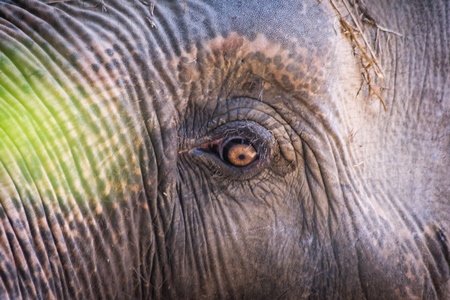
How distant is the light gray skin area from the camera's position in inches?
127

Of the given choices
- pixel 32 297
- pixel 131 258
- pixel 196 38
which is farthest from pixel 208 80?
pixel 32 297

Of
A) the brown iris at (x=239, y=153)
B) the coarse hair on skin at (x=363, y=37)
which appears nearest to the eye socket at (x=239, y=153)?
the brown iris at (x=239, y=153)

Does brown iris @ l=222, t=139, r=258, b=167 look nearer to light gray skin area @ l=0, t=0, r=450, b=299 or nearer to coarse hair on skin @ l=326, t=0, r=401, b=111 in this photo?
light gray skin area @ l=0, t=0, r=450, b=299

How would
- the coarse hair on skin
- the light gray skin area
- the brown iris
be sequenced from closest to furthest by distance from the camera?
the light gray skin area < the brown iris < the coarse hair on skin

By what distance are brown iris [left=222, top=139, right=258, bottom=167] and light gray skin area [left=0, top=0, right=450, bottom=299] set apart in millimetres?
25

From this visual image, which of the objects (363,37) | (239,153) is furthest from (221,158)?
(363,37)

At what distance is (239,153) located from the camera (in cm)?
346

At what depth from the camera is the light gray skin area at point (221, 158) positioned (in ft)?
10.6

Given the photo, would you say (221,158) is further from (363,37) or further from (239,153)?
(363,37)

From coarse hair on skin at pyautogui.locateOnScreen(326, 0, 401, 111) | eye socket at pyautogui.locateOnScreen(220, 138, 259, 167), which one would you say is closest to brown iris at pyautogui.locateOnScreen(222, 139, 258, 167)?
eye socket at pyautogui.locateOnScreen(220, 138, 259, 167)

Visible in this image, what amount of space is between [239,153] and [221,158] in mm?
88

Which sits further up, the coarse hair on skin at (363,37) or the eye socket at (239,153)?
the coarse hair on skin at (363,37)

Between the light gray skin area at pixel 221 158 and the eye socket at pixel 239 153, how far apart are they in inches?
0.9

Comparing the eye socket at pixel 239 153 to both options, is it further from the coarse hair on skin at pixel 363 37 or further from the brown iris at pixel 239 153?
the coarse hair on skin at pixel 363 37
